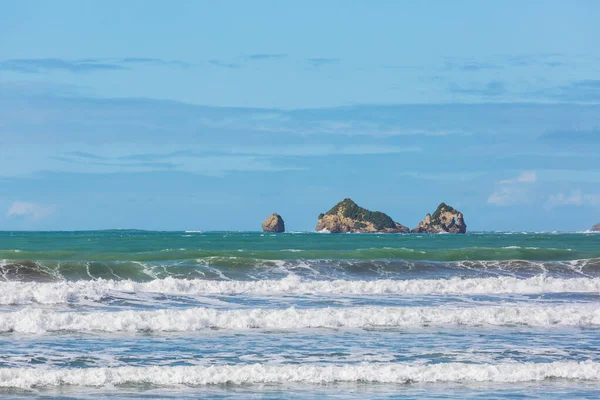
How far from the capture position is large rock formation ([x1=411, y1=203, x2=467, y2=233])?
117 meters

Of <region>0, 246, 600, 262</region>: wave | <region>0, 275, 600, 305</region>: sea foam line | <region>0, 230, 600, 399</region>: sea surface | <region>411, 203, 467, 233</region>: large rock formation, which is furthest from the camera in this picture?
<region>411, 203, 467, 233</region>: large rock formation

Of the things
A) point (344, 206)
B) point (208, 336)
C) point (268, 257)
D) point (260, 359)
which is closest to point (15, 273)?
point (268, 257)

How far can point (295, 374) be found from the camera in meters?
12.3

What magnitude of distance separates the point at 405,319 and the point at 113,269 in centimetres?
1618

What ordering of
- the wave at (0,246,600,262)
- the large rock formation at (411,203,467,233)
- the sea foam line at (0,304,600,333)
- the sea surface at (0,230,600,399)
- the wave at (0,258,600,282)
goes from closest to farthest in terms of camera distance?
the sea surface at (0,230,600,399) → the sea foam line at (0,304,600,333) → the wave at (0,258,600,282) → the wave at (0,246,600,262) → the large rock formation at (411,203,467,233)

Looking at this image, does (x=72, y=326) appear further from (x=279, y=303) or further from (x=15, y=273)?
(x=15, y=273)

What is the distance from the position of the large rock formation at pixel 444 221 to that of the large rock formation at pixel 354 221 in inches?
235

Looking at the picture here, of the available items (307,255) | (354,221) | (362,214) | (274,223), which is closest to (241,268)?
(307,255)

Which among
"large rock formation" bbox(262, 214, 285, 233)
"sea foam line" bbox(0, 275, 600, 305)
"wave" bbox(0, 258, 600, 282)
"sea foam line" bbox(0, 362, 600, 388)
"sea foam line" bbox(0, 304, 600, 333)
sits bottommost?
"sea foam line" bbox(0, 362, 600, 388)

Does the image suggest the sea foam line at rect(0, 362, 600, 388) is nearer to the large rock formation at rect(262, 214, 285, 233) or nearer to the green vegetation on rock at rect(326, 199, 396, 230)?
the large rock formation at rect(262, 214, 285, 233)

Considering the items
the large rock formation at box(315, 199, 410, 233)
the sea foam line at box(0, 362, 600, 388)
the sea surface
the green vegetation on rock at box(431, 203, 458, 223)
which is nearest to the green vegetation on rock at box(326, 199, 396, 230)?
the large rock formation at box(315, 199, 410, 233)

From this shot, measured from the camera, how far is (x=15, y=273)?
29.0 m

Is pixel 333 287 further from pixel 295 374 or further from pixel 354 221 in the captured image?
pixel 354 221

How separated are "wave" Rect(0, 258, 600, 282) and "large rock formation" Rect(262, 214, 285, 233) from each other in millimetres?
83378
